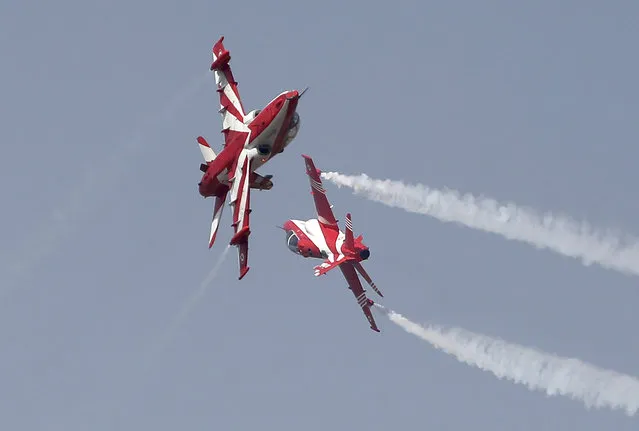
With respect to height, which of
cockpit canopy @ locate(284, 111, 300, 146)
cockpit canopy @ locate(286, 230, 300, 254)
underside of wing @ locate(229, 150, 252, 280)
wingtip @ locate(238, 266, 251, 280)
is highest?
cockpit canopy @ locate(286, 230, 300, 254)

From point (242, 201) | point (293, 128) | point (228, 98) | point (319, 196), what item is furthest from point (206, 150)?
point (319, 196)

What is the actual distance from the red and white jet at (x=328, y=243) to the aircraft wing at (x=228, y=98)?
429 inches

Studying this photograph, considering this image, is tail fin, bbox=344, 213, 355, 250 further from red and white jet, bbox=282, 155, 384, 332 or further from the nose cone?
the nose cone

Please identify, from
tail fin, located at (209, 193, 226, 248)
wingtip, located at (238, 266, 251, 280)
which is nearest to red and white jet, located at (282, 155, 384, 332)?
tail fin, located at (209, 193, 226, 248)

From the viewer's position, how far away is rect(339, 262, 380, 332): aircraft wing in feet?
386

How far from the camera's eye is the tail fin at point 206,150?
356 ft

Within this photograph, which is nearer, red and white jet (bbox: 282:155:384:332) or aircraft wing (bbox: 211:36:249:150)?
aircraft wing (bbox: 211:36:249:150)

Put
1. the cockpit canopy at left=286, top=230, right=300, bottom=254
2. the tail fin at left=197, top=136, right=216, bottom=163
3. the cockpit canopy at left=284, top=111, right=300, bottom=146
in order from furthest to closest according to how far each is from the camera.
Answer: the cockpit canopy at left=286, top=230, right=300, bottom=254 < the tail fin at left=197, top=136, right=216, bottom=163 < the cockpit canopy at left=284, top=111, right=300, bottom=146

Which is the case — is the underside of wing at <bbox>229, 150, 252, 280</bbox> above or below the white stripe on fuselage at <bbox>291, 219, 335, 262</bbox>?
below

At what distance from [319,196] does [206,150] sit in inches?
510

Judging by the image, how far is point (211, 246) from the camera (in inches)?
4188

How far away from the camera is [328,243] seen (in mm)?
117812

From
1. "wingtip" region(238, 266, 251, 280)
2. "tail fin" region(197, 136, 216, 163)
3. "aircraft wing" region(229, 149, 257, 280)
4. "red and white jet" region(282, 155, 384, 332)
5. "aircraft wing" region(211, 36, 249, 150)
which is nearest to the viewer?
"wingtip" region(238, 266, 251, 280)

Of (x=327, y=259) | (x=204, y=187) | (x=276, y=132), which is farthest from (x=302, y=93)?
(x=327, y=259)
